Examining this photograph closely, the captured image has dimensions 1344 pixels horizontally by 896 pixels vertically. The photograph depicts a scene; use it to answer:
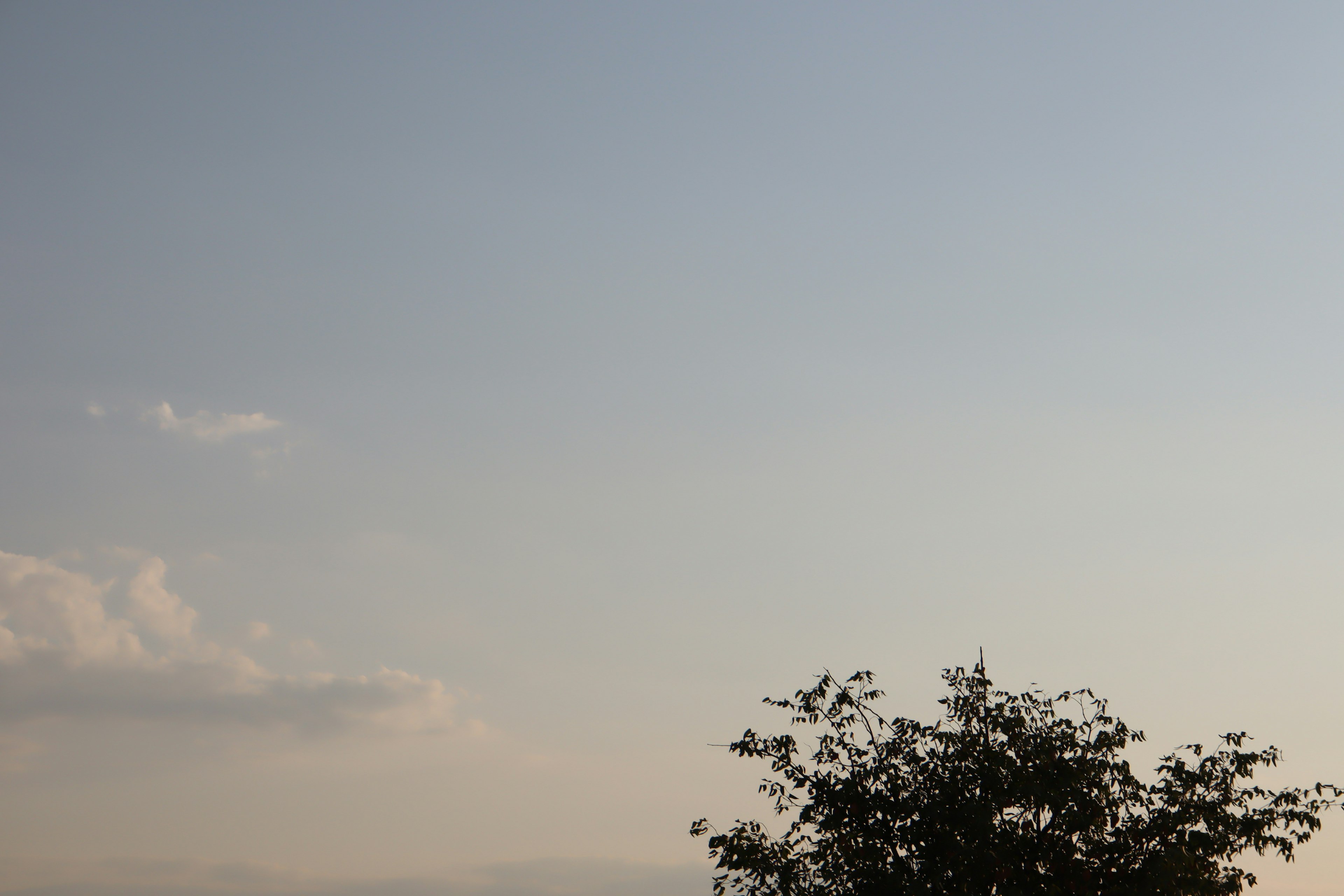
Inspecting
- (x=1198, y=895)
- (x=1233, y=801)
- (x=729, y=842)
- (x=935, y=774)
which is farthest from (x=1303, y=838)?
(x=729, y=842)

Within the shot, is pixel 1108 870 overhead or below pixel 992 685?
below

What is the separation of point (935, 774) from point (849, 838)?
6.28ft

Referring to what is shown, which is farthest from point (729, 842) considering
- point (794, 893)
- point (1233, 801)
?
point (1233, 801)

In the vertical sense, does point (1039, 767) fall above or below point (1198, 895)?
above

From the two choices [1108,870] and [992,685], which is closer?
[1108,870]

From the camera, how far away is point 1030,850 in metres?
20.0

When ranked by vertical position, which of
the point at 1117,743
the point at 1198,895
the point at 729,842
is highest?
the point at 1117,743

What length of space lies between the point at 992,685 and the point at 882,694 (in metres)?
2.15

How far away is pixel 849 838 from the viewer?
20.7 m

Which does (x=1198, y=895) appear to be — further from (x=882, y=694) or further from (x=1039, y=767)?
(x=882, y=694)

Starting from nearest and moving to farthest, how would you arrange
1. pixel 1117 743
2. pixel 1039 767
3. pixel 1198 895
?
pixel 1198 895 → pixel 1039 767 → pixel 1117 743

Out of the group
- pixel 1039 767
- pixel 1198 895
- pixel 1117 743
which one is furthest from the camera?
pixel 1117 743

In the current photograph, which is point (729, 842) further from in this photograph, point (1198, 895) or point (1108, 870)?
point (1198, 895)

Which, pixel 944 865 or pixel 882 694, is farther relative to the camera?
pixel 882 694
